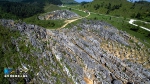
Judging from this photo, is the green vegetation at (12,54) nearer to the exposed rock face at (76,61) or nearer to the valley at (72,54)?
the valley at (72,54)

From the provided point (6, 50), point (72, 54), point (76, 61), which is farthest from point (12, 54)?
point (76, 61)

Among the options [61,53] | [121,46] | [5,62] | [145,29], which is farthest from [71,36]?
[145,29]

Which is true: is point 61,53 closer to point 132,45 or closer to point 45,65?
point 45,65

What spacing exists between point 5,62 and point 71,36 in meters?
23.6

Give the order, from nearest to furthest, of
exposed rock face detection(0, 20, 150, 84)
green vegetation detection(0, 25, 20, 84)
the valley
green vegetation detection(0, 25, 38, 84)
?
green vegetation detection(0, 25, 20, 84) < green vegetation detection(0, 25, 38, 84) < the valley < exposed rock face detection(0, 20, 150, 84)

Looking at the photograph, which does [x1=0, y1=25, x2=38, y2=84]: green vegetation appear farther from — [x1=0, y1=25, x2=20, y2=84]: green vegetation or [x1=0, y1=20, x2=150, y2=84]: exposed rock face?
[x1=0, y1=20, x2=150, y2=84]: exposed rock face

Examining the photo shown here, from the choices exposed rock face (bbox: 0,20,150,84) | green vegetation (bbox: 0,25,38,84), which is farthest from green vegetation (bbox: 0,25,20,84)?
exposed rock face (bbox: 0,20,150,84)

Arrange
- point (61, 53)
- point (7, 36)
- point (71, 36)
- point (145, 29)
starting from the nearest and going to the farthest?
1. point (7, 36)
2. point (61, 53)
3. point (71, 36)
4. point (145, 29)

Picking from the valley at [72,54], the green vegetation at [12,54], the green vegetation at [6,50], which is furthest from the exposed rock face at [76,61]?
the green vegetation at [6,50]

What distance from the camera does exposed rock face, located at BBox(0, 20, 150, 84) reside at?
37.7m

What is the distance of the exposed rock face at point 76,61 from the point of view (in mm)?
37719

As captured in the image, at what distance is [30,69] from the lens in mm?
33781

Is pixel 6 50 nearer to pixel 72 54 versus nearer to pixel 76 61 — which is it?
pixel 72 54

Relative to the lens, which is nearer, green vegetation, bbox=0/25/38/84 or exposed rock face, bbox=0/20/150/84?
green vegetation, bbox=0/25/38/84
